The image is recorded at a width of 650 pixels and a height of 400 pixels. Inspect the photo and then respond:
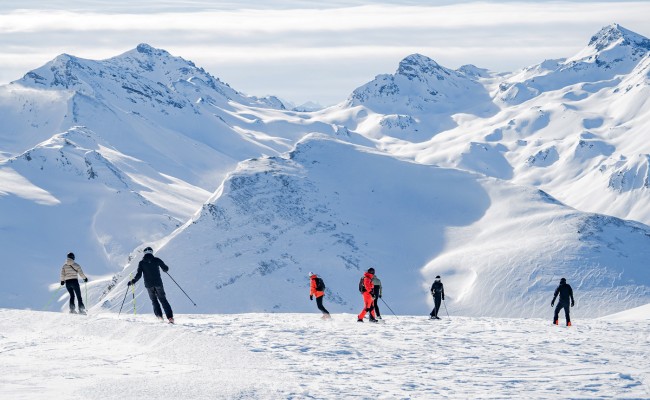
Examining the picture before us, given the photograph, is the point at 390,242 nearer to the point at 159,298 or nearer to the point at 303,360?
the point at 159,298

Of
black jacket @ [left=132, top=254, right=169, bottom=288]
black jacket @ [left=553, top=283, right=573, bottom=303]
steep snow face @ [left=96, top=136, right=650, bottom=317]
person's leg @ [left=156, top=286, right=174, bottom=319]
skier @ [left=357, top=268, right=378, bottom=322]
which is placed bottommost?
person's leg @ [left=156, top=286, right=174, bottom=319]

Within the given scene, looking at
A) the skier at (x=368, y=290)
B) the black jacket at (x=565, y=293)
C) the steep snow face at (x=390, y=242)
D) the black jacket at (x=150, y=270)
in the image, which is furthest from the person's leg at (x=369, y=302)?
the steep snow face at (x=390, y=242)

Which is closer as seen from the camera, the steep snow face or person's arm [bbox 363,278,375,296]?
person's arm [bbox 363,278,375,296]

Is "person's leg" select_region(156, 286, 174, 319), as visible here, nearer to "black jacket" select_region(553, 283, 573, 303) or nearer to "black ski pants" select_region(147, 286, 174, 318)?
"black ski pants" select_region(147, 286, 174, 318)

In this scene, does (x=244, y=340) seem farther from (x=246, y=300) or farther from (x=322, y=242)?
(x=322, y=242)

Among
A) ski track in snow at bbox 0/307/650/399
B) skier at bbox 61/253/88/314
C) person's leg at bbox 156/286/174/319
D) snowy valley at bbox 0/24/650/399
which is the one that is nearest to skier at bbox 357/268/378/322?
snowy valley at bbox 0/24/650/399

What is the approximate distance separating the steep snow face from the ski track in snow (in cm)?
6813

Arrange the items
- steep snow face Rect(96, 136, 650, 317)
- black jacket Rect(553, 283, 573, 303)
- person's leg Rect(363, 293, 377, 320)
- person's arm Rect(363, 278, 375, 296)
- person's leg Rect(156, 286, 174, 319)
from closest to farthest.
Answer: person's leg Rect(156, 286, 174, 319), person's leg Rect(363, 293, 377, 320), person's arm Rect(363, 278, 375, 296), black jacket Rect(553, 283, 573, 303), steep snow face Rect(96, 136, 650, 317)

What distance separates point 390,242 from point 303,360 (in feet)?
317

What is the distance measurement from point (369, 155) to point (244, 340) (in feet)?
377

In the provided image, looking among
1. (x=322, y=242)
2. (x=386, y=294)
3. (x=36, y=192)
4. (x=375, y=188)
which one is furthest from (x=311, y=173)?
(x=36, y=192)

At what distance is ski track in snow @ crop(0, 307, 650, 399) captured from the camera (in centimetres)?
1817

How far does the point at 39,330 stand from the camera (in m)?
25.7

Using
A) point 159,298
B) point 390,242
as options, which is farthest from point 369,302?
point 390,242
